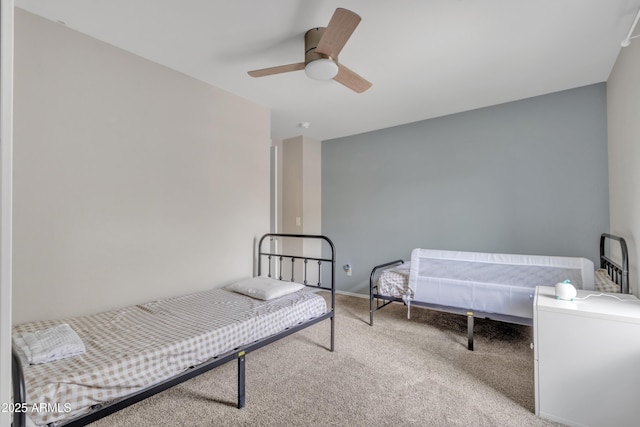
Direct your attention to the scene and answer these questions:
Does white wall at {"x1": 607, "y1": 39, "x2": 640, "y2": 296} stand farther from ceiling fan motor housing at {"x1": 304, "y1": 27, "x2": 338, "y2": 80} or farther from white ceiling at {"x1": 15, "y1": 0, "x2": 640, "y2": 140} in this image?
ceiling fan motor housing at {"x1": 304, "y1": 27, "x2": 338, "y2": 80}

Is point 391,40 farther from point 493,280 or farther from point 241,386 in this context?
point 241,386

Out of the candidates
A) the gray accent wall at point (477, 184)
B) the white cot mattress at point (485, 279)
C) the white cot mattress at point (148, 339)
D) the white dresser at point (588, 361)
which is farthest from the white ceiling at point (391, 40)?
the white cot mattress at point (148, 339)

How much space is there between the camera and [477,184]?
11.5 ft

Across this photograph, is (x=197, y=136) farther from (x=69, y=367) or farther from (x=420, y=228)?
(x=420, y=228)

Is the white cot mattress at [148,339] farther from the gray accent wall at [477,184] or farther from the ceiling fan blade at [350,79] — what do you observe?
the gray accent wall at [477,184]

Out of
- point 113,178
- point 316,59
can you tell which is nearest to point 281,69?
point 316,59

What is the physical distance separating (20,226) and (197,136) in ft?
4.62

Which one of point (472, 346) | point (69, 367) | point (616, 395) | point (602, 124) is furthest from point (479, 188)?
point (69, 367)

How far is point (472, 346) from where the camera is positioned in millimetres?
2625

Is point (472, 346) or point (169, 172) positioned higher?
point (169, 172)

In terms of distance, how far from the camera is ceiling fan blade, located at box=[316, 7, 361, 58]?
1544 millimetres

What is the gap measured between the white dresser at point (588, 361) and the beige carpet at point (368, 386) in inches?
7.0

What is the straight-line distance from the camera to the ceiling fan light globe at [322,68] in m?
1.93

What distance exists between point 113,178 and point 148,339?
126 centimetres
